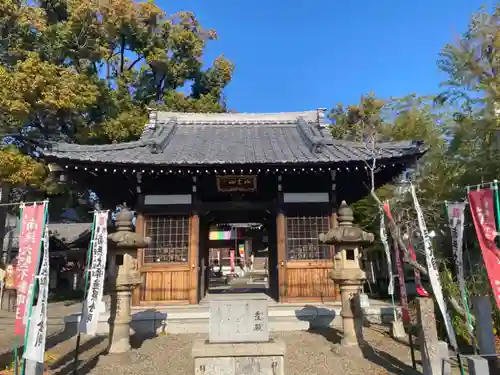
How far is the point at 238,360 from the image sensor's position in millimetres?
5418

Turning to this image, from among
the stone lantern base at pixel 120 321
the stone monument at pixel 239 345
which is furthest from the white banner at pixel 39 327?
the stone monument at pixel 239 345

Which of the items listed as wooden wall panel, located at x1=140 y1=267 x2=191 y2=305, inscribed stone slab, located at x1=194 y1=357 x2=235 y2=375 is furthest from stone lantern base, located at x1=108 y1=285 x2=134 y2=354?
wooden wall panel, located at x1=140 y1=267 x2=191 y2=305

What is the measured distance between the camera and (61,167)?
10.4m

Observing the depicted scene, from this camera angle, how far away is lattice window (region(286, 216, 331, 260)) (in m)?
11.1

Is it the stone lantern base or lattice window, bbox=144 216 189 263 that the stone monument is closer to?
the stone lantern base

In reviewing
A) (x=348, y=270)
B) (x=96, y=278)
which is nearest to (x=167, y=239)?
(x=96, y=278)

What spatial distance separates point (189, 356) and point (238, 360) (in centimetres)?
221

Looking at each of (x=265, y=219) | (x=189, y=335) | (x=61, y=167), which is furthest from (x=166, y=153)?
(x=189, y=335)

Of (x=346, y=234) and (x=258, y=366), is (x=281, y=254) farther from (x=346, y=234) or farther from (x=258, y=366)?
(x=258, y=366)

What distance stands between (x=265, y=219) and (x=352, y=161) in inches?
192

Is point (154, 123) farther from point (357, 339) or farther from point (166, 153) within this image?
point (357, 339)

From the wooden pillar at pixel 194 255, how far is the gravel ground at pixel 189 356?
6.44ft

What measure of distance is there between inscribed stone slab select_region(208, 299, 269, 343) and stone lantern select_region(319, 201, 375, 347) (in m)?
2.49

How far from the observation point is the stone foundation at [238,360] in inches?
212
